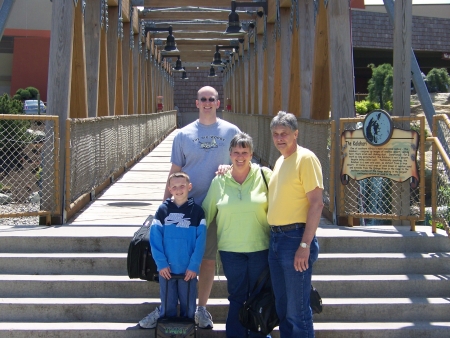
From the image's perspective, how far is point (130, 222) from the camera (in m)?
7.33

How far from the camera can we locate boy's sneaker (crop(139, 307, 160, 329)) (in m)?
5.19

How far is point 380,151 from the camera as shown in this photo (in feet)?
21.7

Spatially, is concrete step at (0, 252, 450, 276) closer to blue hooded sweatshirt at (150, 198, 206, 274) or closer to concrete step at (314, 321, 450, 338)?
concrete step at (314, 321, 450, 338)

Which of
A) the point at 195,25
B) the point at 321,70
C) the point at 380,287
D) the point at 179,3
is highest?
the point at 195,25

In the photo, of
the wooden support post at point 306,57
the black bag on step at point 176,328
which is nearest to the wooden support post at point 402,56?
the black bag on step at point 176,328

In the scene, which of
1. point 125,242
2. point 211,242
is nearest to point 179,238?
point 211,242

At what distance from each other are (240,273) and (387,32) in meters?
39.6

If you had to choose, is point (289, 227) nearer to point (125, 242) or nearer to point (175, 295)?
point (175, 295)

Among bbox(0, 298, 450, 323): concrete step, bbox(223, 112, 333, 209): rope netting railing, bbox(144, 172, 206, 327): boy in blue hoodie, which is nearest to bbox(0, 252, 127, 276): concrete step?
bbox(0, 298, 450, 323): concrete step

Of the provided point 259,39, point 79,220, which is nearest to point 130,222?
point 79,220

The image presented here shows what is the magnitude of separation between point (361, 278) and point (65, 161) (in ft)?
10.9

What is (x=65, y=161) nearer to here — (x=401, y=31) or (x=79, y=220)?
(x=79, y=220)

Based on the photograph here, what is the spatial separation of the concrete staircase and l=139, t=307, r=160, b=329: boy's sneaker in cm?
5

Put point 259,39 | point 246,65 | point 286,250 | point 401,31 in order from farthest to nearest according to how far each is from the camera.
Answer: point 246,65
point 259,39
point 401,31
point 286,250
